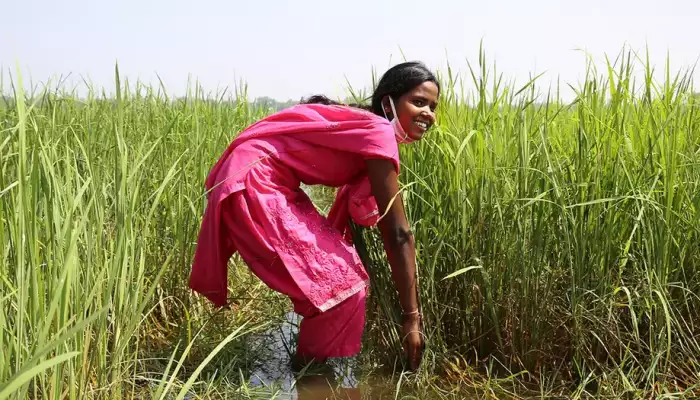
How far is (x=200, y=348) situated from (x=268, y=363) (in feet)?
0.80

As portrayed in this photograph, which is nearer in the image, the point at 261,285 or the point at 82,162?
the point at 82,162

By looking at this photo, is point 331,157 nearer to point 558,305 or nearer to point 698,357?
point 558,305

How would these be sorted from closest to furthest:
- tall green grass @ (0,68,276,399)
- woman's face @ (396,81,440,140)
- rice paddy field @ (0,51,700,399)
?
tall green grass @ (0,68,276,399), rice paddy field @ (0,51,700,399), woman's face @ (396,81,440,140)

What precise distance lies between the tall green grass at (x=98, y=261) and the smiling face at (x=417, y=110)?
0.73 m

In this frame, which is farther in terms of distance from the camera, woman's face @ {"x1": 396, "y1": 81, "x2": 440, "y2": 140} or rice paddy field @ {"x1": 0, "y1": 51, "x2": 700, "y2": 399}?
woman's face @ {"x1": 396, "y1": 81, "x2": 440, "y2": 140}

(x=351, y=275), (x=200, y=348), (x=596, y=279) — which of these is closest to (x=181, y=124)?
(x=200, y=348)

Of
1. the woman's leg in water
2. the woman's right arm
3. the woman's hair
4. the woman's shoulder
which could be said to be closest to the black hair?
the woman's hair

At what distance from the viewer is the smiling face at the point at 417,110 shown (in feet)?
6.97

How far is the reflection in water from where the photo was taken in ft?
6.98

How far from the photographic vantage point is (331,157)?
2123 millimetres

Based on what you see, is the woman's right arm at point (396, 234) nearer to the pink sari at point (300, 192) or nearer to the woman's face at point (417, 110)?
the pink sari at point (300, 192)

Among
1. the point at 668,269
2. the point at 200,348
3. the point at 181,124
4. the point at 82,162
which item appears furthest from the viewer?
the point at 181,124

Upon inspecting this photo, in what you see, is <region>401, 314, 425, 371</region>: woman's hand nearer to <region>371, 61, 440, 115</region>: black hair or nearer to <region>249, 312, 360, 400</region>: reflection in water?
<region>249, 312, 360, 400</region>: reflection in water

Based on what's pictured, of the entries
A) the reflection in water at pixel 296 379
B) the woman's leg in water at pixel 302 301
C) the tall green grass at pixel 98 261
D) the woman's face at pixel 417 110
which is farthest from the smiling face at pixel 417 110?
the reflection in water at pixel 296 379
